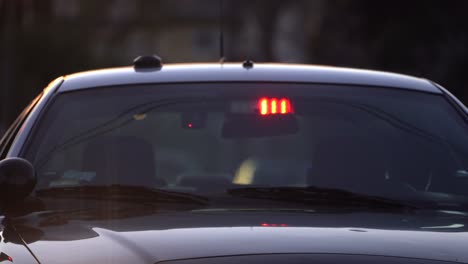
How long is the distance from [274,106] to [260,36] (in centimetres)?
5955

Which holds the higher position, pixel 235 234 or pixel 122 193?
pixel 122 193

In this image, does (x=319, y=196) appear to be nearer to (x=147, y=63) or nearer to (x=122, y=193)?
(x=122, y=193)

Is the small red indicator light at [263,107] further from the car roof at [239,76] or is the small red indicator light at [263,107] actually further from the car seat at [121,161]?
the car seat at [121,161]

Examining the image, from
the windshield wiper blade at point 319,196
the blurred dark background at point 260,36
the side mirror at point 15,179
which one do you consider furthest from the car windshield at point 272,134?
the blurred dark background at point 260,36

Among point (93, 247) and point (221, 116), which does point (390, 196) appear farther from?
point (93, 247)

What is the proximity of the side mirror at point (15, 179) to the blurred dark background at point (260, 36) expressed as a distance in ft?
11.2

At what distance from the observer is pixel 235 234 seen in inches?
166

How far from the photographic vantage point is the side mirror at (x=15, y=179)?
4812mm

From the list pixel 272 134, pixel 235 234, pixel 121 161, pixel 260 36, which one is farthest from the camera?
pixel 260 36

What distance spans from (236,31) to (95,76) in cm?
6629

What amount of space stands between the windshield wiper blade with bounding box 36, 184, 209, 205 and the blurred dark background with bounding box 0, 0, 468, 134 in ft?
10.3

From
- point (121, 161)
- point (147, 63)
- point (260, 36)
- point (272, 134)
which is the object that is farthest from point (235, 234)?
Result: point (260, 36)

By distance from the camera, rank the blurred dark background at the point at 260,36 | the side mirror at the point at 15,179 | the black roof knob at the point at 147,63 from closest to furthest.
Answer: the side mirror at the point at 15,179 → the black roof knob at the point at 147,63 → the blurred dark background at the point at 260,36

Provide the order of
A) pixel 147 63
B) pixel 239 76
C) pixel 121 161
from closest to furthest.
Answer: pixel 121 161 → pixel 239 76 → pixel 147 63
